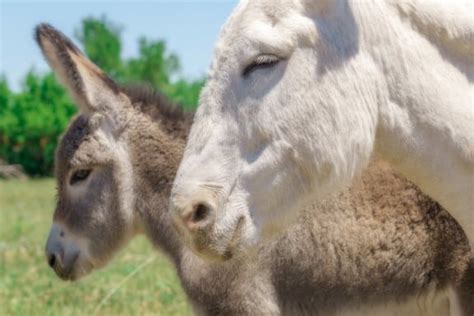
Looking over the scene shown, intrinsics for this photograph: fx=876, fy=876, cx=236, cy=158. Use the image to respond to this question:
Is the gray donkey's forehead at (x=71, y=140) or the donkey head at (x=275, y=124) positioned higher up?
the donkey head at (x=275, y=124)

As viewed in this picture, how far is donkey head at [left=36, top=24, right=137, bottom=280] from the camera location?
562cm

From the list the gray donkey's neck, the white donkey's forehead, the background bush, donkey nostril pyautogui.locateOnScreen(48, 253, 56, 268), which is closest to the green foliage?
the background bush

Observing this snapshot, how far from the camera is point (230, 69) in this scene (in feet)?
9.63

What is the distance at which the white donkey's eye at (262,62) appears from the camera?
2887 millimetres

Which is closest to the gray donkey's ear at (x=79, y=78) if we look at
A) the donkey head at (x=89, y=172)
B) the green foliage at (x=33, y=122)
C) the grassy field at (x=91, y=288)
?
the donkey head at (x=89, y=172)

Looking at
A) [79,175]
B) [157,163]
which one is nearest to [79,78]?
[79,175]

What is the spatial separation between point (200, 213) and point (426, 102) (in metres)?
0.85

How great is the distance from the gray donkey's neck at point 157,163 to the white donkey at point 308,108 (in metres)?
2.55

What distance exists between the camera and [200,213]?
2850 millimetres

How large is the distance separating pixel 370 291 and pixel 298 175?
199 centimetres

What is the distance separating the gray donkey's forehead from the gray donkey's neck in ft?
1.06

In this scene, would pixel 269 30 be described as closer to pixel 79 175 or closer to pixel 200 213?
pixel 200 213

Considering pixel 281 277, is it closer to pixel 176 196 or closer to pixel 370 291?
pixel 370 291

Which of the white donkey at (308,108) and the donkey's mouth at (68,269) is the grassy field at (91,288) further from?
the white donkey at (308,108)
